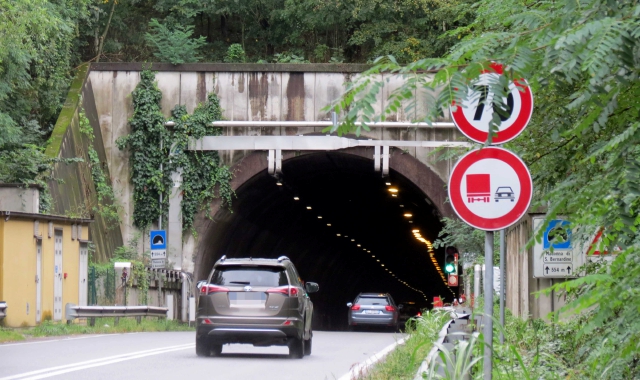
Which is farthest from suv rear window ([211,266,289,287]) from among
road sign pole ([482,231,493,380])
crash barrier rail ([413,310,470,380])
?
road sign pole ([482,231,493,380])

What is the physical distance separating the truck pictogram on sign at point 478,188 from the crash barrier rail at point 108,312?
1984 cm

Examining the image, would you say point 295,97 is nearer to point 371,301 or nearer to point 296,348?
point 371,301

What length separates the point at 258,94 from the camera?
34281 millimetres

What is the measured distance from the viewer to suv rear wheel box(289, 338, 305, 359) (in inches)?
642

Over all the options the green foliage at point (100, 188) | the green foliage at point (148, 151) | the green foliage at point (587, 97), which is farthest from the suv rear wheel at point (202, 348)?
the green foliage at point (148, 151)

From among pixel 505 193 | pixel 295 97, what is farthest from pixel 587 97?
pixel 295 97

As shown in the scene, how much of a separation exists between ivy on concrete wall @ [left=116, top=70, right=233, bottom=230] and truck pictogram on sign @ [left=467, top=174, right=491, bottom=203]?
27.2 m

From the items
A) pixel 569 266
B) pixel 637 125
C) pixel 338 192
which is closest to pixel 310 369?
pixel 569 266

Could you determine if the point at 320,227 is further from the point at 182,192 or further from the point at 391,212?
the point at 182,192

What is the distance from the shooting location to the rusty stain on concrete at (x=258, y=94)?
1347 inches

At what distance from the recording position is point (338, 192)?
45.8 metres

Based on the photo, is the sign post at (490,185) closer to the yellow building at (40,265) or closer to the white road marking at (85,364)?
the white road marking at (85,364)

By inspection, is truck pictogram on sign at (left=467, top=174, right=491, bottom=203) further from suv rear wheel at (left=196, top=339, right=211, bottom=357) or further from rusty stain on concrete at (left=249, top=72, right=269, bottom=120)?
rusty stain on concrete at (left=249, top=72, right=269, bottom=120)

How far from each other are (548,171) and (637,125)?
10.2ft
